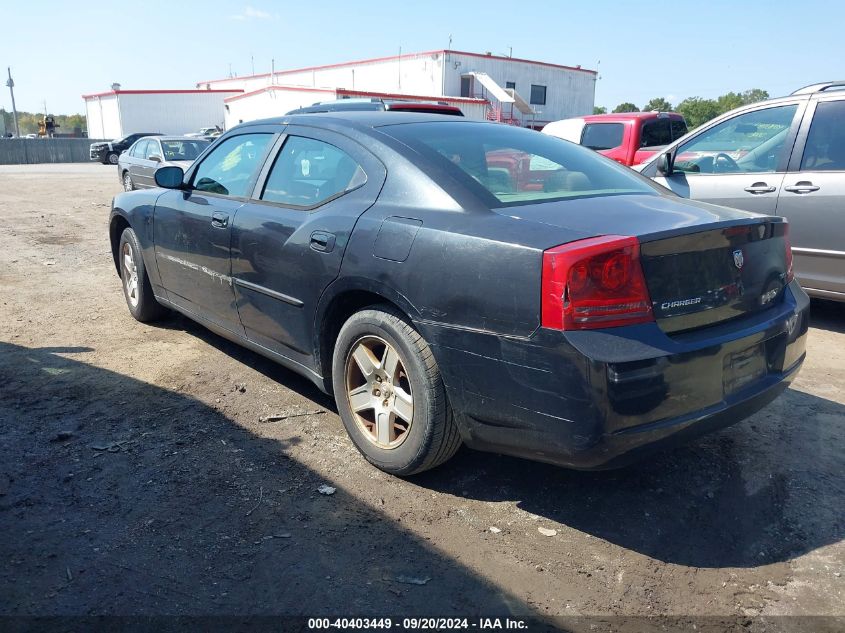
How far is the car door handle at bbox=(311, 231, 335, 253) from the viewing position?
130 inches

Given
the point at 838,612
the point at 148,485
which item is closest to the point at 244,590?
the point at 148,485

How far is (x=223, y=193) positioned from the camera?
4312mm

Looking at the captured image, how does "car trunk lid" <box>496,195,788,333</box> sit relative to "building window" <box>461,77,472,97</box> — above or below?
below

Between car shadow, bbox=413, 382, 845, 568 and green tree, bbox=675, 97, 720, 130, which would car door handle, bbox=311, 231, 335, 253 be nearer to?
car shadow, bbox=413, 382, 845, 568

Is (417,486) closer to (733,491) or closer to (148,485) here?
(148,485)

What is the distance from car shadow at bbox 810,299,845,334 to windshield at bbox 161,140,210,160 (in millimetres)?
12544

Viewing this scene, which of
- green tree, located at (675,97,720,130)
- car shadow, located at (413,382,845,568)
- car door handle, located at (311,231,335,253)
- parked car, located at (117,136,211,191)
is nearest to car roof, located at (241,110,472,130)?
car door handle, located at (311,231,335,253)

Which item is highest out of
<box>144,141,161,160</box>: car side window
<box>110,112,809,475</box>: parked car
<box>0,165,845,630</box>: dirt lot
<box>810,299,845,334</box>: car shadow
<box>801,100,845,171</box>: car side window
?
<box>801,100,845,171</box>: car side window

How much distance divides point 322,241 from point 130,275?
9.82 feet

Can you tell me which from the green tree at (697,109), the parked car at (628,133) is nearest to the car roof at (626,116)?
the parked car at (628,133)

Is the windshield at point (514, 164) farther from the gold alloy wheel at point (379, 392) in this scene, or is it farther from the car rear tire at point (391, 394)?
the gold alloy wheel at point (379, 392)

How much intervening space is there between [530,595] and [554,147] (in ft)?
7.73

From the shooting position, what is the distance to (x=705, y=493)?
→ 3133 mm

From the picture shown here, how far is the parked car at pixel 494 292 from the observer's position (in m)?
2.48
